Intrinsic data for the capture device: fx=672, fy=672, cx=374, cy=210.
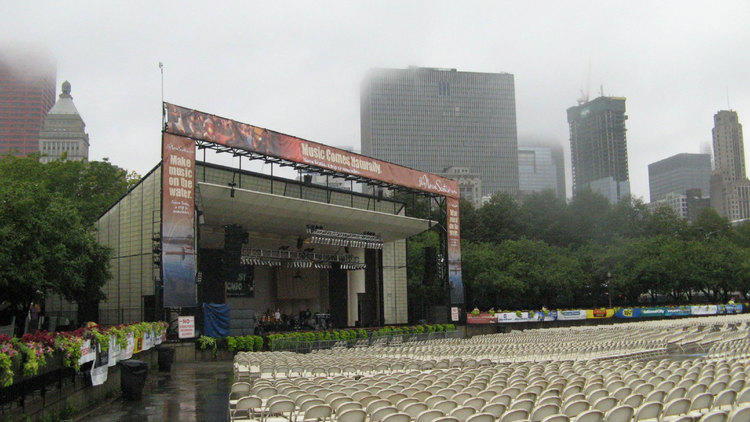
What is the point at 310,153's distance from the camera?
31969 mm

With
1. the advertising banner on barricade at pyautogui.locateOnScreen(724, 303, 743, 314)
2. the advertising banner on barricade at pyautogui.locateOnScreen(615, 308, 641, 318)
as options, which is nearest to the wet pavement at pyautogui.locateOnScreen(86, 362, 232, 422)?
the advertising banner on barricade at pyautogui.locateOnScreen(615, 308, 641, 318)

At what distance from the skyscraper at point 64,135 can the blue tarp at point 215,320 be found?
5343 inches

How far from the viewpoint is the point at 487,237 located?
250 feet

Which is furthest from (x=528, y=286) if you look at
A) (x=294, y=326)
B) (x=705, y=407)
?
(x=705, y=407)

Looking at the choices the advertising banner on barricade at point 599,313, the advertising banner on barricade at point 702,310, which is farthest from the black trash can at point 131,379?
the advertising banner on barricade at point 702,310

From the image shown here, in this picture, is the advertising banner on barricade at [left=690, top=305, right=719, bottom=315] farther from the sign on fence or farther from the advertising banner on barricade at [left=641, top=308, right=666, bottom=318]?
the sign on fence

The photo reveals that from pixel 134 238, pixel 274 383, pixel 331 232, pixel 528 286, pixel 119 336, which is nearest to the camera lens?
pixel 274 383

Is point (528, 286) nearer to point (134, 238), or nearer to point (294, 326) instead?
point (294, 326)

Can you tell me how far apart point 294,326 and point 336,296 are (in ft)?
17.3

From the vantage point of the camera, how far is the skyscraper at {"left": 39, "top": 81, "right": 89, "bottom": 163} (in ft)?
501

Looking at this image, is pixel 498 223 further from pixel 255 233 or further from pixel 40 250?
pixel 40 250

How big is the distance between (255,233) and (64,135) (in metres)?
137

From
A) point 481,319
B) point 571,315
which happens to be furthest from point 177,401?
point 571,315

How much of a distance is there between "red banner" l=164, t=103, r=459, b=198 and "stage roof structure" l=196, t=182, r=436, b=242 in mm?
1915
